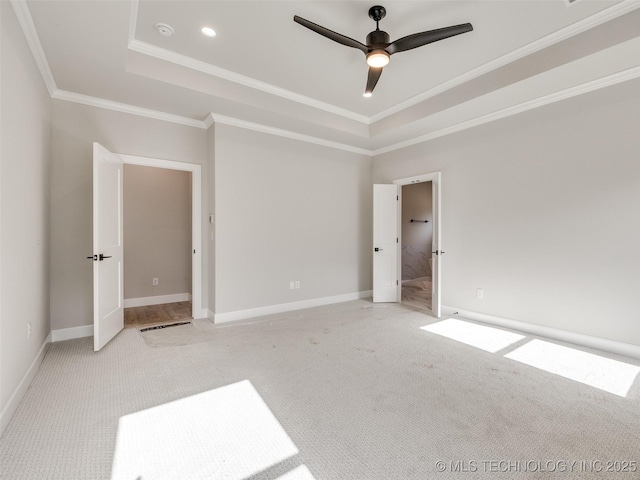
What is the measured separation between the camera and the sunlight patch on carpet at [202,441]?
5.06ft

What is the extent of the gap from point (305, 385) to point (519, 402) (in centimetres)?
158

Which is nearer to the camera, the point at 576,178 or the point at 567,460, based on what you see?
the point at 567,460

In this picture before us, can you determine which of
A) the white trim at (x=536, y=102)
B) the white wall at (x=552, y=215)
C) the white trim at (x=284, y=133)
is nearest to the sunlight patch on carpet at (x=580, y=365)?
the white wall at (x=552, y=215)

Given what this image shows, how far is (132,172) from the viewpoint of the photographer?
16.5ft

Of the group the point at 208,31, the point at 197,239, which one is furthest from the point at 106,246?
the point at 208,31

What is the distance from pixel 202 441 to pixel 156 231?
14.2 ft

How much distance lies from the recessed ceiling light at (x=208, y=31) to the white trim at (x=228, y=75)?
1.64 ft

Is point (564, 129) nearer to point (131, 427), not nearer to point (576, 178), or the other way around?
point (576, 178)

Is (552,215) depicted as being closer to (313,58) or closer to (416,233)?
(313,58)

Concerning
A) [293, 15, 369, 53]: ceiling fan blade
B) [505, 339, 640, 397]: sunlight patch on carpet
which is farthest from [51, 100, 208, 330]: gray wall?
[505, 339, 640, 397]: sunlight patch on carpet

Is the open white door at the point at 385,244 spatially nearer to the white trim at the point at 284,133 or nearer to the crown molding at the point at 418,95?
the white trim at the point at 284,133

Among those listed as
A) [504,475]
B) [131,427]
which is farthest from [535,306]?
[131,427]

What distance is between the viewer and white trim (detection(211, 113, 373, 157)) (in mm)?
4000

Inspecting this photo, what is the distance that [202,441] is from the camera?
69.3 inches
